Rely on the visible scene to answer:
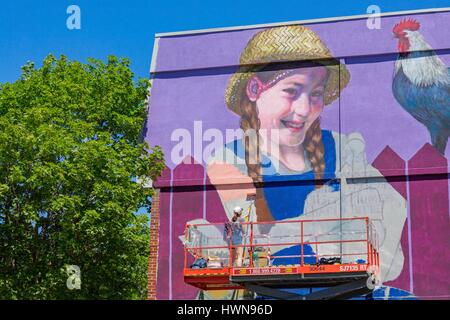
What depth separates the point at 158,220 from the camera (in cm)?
2564

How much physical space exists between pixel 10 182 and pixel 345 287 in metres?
10.0

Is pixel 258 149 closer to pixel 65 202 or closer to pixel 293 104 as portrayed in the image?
pixel 293 104

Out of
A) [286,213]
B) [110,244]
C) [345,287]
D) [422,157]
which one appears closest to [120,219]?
[110,244]

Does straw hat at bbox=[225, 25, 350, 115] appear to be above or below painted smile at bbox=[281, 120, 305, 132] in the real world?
above

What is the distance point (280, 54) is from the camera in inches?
1019

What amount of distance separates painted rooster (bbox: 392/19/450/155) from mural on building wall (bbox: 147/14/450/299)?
0.03m

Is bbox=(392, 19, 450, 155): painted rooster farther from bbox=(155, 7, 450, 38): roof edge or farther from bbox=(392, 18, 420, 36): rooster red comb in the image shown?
bbox=(155, 7, 450, 38): roof edge

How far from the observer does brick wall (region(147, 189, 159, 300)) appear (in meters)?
25.0

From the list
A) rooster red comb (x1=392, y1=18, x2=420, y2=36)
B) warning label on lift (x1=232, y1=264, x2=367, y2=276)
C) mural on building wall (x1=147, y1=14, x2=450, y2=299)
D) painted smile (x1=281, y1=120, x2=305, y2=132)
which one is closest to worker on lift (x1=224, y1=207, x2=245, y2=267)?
warning label on lift (x1=232, y1=264, x2=367, y2=276)

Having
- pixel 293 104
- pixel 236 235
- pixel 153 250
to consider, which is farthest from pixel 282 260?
pixel 293 104

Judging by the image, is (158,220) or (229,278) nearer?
(229,278)

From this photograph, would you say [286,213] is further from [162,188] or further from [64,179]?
[64,179]

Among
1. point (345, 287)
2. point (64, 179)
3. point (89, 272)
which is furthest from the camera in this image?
point (89, 272)

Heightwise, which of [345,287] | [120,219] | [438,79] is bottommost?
[345,287]
